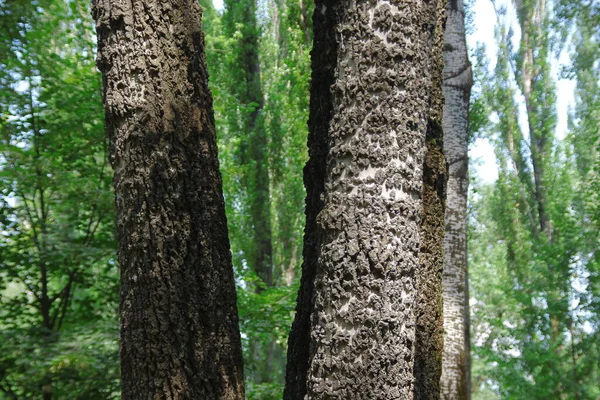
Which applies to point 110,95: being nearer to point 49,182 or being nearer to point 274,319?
point 49,182

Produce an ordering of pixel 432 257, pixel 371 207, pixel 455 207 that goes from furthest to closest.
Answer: pixel 455 207
pixel 432 257
pixel 371 207

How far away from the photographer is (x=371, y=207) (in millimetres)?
2211

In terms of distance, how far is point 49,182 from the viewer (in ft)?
24.4

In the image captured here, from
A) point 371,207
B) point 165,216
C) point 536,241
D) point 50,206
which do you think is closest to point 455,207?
point 165,216

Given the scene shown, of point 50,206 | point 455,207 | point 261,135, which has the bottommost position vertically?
point 455,207

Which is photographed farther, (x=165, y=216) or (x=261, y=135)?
(x=261, y=135)

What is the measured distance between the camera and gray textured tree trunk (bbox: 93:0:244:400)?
2.70 metres

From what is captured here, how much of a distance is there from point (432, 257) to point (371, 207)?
2.50ft

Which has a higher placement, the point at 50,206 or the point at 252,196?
the point at 252,196

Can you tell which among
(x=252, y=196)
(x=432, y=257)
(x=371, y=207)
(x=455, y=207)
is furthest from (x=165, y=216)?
(x=252, y=196)

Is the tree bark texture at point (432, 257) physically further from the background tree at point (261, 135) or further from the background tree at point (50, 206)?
the background tree at point (261, 135)

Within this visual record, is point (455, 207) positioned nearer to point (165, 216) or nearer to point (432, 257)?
point (432, 257)

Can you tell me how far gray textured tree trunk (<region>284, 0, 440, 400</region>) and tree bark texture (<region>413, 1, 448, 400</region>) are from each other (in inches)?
19.4

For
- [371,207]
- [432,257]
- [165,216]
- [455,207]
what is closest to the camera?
[371,207]
